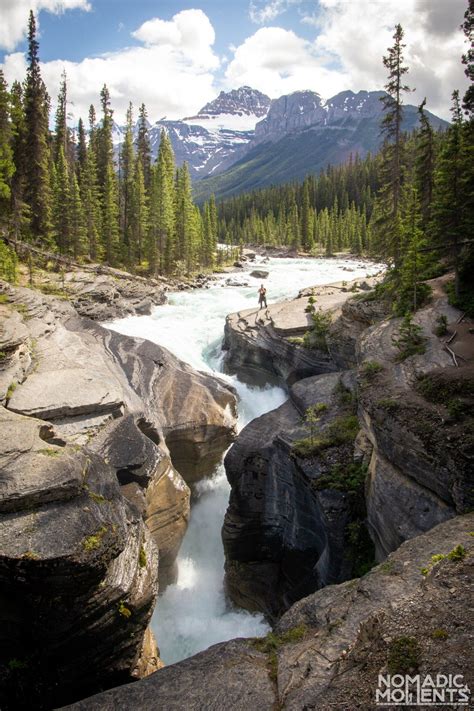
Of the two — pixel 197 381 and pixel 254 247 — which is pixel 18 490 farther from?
pixel 254 247

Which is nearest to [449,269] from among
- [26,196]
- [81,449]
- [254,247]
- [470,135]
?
[470,135]

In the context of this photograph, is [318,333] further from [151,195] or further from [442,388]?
[151,195]

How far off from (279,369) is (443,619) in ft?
68.4

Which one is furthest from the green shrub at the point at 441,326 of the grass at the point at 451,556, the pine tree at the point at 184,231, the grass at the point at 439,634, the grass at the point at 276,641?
the pine tree at the point at 184,231

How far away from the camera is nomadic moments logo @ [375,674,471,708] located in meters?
5.07

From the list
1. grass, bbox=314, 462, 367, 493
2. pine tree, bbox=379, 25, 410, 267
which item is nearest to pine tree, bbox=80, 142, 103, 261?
pine tree, bbox=379, 25, 410, 267

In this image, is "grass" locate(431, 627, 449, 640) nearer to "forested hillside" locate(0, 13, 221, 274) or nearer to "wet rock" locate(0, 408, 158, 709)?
"wet rock" locate(0, 408, 158, 709)

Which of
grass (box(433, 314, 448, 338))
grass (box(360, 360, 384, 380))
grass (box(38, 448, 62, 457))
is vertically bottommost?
grass (box(38, 448, 62, 457))

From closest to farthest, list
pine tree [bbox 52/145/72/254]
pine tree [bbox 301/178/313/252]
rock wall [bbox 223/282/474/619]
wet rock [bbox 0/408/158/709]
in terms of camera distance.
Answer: wet rock [bbox 0/408/158/709] < rock wall [bbox 223/282/474/619] < pine tree [bbox 52/145/72/254] < pine tree [bbox 301/178/313/252]

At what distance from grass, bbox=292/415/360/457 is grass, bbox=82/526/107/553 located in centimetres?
781

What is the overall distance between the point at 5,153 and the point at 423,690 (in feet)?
97.0

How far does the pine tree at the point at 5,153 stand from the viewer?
76.2 feet

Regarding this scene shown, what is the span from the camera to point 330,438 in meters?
16.0

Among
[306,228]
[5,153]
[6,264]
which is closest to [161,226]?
[6,264]
